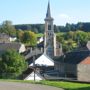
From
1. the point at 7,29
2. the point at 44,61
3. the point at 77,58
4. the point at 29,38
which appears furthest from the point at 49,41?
the point at 7,29

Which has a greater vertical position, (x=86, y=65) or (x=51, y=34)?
(x=51, y=34)

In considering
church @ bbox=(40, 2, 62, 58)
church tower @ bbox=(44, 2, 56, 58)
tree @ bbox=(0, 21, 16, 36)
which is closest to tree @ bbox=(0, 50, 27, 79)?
church @ bbox=(40, 2, 62, 58)

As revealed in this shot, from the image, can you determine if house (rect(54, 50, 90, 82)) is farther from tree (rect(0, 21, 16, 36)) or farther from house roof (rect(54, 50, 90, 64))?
tree (rect(0, 21, 16, 36))

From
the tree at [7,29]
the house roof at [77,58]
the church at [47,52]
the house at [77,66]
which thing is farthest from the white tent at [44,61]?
the tree at [7,29]

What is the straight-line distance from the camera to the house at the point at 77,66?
Answer: 61.1 metres

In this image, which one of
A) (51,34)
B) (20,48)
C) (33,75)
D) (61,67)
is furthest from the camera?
(20,48)

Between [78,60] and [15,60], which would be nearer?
[15,60]

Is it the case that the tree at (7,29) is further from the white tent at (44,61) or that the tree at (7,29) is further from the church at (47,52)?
the white tent at (44,61)

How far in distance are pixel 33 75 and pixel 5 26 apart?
124655 mm

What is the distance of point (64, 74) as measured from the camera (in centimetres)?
6341

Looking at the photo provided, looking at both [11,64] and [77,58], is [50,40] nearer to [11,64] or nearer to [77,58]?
[77,58]

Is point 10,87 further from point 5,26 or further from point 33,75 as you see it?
point 5,26

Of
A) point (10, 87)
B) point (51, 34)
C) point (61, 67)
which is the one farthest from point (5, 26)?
point (10, 87)

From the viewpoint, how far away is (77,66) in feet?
201
